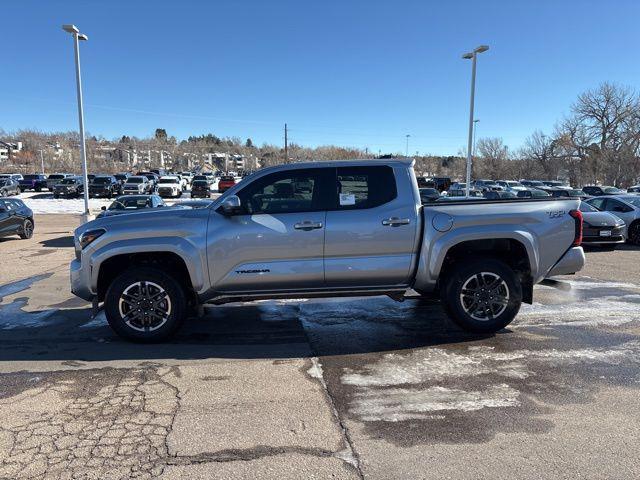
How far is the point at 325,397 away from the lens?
3.95m

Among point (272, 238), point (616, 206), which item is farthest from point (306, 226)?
point (616, 206)

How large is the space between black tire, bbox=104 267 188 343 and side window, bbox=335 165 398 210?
6.66 feet

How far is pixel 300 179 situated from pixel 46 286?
19.2ft

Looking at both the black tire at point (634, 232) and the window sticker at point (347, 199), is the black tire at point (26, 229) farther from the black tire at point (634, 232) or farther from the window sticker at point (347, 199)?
the black tire at point (634, 232)

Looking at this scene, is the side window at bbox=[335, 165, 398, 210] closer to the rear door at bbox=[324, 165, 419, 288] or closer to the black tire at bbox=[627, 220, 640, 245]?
the rear door at bbox=[324, 165, 419, 288]

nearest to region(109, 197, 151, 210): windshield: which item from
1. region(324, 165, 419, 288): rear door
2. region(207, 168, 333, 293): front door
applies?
region(207, 168, 333, 293): front door

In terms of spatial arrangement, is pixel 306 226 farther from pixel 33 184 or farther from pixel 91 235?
pixel 33 184

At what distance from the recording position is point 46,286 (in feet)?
27.8

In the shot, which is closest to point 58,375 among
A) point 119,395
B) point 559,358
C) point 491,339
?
point 119,395

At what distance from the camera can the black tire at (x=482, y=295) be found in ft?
17.6

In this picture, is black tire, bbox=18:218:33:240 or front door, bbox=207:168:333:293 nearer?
front door, bbox=207:168:333:293

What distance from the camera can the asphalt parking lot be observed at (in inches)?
118

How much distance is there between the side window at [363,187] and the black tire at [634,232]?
12.0 meters

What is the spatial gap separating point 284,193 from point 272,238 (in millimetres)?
548
